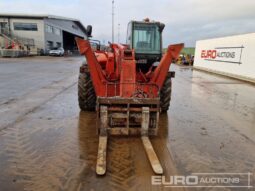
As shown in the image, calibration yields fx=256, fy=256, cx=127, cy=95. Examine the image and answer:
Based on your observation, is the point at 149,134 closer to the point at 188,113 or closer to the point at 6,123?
the point at 188,113

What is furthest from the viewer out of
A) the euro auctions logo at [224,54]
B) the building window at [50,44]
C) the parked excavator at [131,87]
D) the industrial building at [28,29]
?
the building window at [50,44]

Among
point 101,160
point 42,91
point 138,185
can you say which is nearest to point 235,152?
point 138,185

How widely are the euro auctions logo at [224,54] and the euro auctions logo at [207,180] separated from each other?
16.2m

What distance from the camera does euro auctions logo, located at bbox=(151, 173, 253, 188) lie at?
148 inches

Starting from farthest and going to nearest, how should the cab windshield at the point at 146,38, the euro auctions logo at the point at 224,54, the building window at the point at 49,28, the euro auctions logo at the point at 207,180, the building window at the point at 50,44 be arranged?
the building window at the point at 50,44 < the building window at the point at 49,28 < the euro auctions logo at the point at 224,54 < the cab windshield at the point at 146,38 < the euro auctions logo at the point at 207,180

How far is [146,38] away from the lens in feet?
22.7

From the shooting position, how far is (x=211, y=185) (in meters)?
3.77

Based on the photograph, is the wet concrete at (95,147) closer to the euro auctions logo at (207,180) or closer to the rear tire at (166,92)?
the euro auctions logo at (207,180)

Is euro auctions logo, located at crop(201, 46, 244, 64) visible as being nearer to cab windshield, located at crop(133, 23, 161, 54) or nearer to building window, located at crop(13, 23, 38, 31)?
cab windshield, located at crop(133, 23, 161, 54)

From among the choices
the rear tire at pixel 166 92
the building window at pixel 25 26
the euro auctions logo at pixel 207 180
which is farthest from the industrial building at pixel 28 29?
the euro auctions logo at pixel 207 180

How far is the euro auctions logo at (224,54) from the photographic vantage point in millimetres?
18719

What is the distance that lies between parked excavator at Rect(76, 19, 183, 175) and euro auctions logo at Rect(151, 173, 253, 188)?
0.24 m

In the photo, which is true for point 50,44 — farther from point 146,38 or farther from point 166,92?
point 166,92

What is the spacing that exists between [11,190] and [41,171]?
22.3 inches
